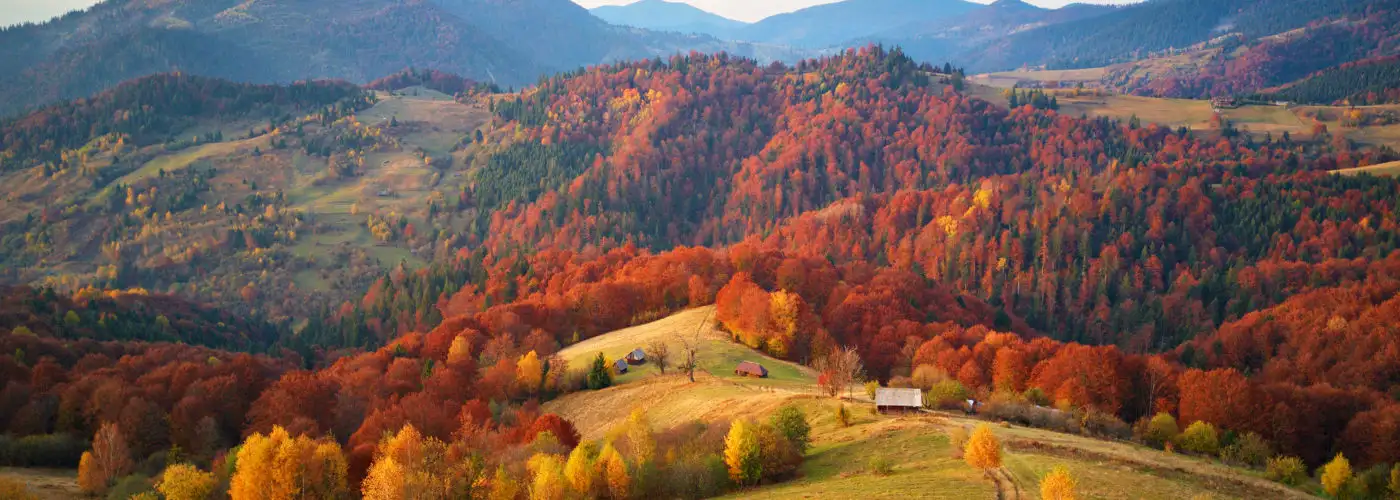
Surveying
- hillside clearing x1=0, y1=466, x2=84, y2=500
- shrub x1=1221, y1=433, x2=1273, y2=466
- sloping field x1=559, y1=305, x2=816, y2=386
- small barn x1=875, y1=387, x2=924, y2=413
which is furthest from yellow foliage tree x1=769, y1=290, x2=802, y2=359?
hillside clearing x1=0, y1=466, x2=84, y2=500

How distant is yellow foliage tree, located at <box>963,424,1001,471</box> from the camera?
45.8 metres

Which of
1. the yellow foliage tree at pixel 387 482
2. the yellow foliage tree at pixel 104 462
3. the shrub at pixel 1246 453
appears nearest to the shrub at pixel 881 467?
the shrub at pixel 1246 453

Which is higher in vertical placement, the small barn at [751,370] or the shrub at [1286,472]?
the shrub at [1286,472]

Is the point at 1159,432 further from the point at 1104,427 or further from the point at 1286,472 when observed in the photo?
the point at 1286,472

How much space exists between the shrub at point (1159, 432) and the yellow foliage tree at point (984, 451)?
66.6 ft

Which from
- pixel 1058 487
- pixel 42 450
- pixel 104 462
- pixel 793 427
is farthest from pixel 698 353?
pixel 42 450

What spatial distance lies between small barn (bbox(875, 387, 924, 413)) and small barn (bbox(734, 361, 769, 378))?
22231 mm

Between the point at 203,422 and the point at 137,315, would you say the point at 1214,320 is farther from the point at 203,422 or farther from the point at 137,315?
the point at 137,315

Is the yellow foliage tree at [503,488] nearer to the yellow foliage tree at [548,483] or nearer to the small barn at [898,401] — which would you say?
the yellow foliage tree at [548,483]

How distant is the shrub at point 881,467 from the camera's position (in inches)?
1912

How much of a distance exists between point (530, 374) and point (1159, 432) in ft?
174

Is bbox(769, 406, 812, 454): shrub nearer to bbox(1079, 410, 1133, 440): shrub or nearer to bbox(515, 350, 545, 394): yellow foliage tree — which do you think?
bbox(1079, 410, 1133, 440): shrub

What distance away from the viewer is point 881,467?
1914 inches

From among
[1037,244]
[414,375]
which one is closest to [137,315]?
[414,375]
